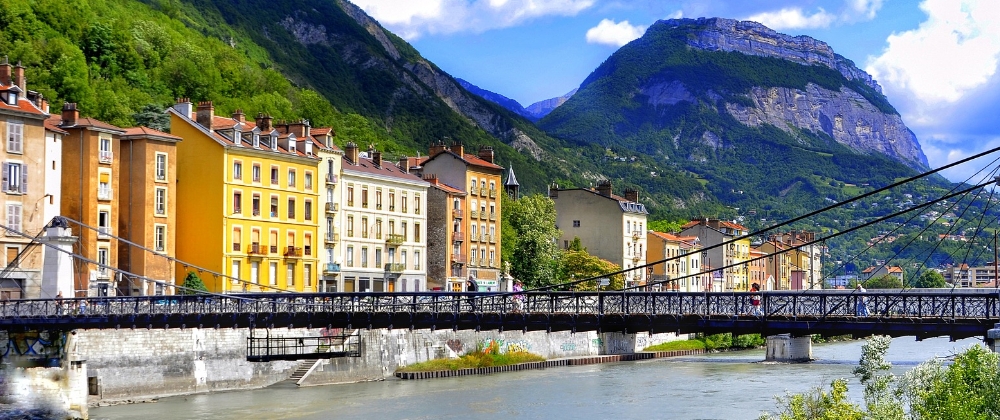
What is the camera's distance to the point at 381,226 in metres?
77.6

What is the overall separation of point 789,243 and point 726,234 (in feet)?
104

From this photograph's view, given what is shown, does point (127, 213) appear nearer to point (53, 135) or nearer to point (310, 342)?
point (53, 135)

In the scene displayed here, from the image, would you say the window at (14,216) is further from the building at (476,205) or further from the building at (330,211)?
the building at (476,205)

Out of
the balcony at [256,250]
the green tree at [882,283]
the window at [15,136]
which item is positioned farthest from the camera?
the green tree at [882,283]

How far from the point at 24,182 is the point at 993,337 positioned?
Answer: 41.7 meters

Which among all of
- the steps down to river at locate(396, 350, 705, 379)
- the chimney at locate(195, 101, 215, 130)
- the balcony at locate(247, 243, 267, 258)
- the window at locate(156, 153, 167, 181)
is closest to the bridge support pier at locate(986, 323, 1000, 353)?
the steps down to river at locate(396, 350, 705, 379)

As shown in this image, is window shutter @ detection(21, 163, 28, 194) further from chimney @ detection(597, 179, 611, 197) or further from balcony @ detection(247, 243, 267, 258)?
chimney @ detection(597, 179, 611, 197)

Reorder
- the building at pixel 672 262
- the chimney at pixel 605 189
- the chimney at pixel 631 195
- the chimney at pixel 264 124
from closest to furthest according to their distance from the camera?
the chimney at pixel 264 124, the chimney at pixel 631 195, the chimney at pixel 605 189, the building at pixel 672 262

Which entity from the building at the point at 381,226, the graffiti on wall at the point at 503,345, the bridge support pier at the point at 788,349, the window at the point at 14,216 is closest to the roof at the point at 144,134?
Result: the window at the point at 14,216

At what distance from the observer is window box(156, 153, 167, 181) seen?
63.4m

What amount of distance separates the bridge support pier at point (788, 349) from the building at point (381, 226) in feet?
71.5

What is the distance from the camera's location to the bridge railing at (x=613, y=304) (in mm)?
32750

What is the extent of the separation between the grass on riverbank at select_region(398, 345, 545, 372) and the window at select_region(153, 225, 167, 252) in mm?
12802

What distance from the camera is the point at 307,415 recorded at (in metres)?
46.5
